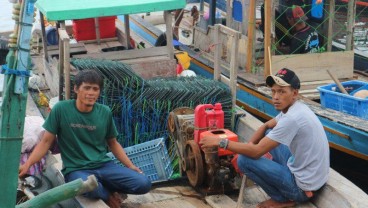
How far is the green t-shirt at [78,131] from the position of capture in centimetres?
487

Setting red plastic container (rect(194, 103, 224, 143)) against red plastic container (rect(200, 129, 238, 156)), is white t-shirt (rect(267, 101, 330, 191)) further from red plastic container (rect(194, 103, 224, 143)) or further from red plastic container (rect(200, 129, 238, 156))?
red plastic container (rect(194, 103, 224, 143))

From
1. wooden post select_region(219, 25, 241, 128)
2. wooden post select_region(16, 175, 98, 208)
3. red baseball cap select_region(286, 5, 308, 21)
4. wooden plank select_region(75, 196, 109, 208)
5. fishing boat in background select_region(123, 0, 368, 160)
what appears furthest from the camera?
red baseball cap select_region(286, 5, 308, 21)

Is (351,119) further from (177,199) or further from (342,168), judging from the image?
(177,199)

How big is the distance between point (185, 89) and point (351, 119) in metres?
2.07

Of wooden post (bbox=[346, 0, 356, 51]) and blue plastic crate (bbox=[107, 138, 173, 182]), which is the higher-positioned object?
wooden post (bbox=[346, 0, 356, 51])

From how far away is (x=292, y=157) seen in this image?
5.00 meters

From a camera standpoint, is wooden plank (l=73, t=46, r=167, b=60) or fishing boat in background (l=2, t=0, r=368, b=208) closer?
fishing boat in background (l=2, t=0, r=368, b=208)

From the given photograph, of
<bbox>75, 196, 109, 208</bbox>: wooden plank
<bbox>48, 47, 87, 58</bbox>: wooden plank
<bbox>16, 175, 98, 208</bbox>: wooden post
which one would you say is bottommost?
<bbox>75, 196, 109, 208</bbox>: wooden plank

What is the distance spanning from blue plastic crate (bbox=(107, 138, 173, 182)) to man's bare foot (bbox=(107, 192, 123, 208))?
86cm

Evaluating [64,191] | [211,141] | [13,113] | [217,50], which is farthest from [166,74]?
[64,191]

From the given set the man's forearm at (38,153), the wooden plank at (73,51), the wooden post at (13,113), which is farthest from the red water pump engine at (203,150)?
the wooden post at (13,113)

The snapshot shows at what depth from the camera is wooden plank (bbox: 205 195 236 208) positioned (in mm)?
5414

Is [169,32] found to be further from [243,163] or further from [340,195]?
[340,195]

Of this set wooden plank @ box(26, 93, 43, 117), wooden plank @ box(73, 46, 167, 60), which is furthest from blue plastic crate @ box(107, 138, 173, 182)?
wooden plank @ box(26, 93, 43, 117)
